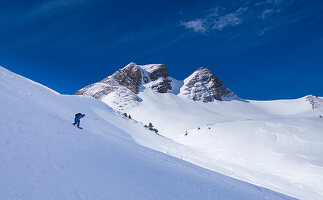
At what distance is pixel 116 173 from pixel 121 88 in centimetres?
6405

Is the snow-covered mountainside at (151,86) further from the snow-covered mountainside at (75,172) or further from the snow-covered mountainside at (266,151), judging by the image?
the snow-covered mountainside at (75,172)

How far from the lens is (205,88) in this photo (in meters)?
86.2

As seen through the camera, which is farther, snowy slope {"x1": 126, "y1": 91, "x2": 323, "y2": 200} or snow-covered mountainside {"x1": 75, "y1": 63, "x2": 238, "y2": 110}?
snow-covered mountainside {"x1": 75, "y1": 63, "x2": 238, "y2": 110}

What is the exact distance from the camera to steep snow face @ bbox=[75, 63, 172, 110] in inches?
2474

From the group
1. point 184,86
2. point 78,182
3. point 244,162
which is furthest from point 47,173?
point 184,86

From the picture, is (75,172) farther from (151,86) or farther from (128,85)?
(151,86)

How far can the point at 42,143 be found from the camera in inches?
271

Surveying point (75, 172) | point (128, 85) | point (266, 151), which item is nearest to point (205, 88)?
point (128, 85)

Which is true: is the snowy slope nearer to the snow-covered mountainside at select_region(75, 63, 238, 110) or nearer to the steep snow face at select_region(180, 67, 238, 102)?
the snow-covered mountainside at select_region(75, 63, 238, 110)

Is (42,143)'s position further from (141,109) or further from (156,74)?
(156,74)

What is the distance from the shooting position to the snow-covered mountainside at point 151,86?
67.7 metres

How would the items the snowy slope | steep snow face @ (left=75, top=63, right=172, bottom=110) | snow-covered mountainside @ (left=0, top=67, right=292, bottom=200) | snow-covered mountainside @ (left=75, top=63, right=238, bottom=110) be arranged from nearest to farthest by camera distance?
1. snow-covered mountainside @ (left=0, top=67, right=292, bottom=200)
2. the snowy slope
3. steep snow face @ (left=75, top=63, right=172, bottom=110)
4. snow-covered mountainside @ (left=75, top=63, right=238, bottom=110)

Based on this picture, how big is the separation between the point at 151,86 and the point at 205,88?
71.9 feet

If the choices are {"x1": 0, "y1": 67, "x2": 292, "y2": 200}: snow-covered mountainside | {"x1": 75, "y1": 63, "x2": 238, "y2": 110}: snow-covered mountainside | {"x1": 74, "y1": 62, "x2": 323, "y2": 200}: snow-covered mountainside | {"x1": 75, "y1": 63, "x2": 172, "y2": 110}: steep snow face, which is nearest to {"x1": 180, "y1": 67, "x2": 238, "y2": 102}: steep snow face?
{"x1": 75, "y1": 63, "x2": 238, "y2": 110}: snow-covered mountainside
